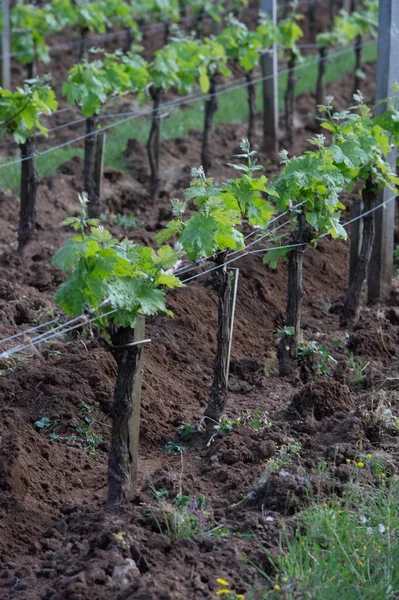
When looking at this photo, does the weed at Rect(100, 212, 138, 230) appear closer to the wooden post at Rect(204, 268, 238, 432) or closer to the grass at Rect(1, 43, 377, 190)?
the grass at Rect(1, 43, 377, 190)

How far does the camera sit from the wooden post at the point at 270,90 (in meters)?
13.8

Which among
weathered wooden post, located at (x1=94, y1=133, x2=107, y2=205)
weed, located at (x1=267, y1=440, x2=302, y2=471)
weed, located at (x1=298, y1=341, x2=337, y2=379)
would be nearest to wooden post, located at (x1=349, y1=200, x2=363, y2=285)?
weed, located at (x1=298, y1=341, x2=337, y2=379)

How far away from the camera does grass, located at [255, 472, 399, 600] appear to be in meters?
4.62

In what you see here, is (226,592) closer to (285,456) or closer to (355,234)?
(285,456)

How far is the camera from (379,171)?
8453 millimetres

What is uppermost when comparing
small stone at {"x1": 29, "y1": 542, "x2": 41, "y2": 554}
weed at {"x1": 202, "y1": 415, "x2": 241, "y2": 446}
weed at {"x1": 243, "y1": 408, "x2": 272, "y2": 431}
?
small stone at {"x1": 29, "y1": 542, "x2": 41, "y2": 554}

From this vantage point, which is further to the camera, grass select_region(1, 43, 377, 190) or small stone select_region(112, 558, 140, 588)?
grass select_region(1, 43, 377, 190)

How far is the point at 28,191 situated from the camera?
9547 mm

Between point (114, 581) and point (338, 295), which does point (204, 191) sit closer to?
point (114, 581)

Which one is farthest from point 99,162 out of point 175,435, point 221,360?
point 175,435

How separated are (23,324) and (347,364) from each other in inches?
105

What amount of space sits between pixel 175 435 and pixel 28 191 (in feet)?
12.5

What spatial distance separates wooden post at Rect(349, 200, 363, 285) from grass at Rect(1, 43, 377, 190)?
466 centimetres

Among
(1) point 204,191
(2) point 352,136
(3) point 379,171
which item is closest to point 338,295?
(3) point 379,171
